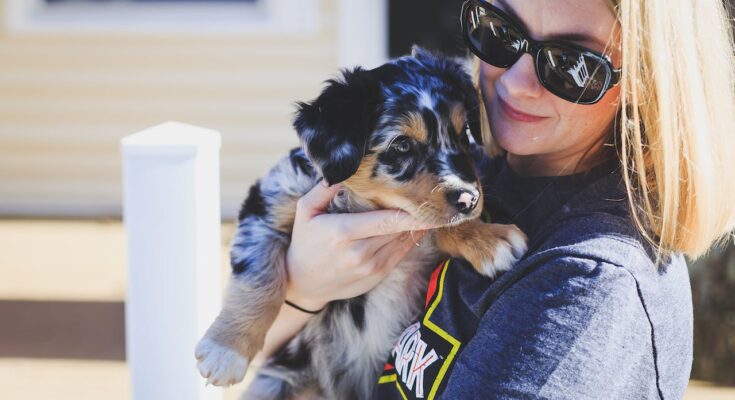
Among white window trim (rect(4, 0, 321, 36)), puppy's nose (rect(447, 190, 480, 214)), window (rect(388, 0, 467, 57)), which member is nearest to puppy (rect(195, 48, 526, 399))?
puppy's nose (rect(447, 190, 480, 214))

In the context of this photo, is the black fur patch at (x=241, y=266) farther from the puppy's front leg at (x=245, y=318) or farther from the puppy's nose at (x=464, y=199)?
the puppy's nose at (x=464, y=199)

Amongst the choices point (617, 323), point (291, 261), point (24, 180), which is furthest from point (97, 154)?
point (617, 323)

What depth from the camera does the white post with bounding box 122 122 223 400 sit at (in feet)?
6.37

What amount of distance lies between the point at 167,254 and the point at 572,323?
100cm

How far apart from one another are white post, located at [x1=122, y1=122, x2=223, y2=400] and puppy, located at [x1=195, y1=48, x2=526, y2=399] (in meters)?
0.15

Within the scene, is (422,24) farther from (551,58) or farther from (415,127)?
(551,58)

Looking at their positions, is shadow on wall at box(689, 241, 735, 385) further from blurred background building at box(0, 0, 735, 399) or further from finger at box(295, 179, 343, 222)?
blurred background building at box(0, 0, 735, 399)

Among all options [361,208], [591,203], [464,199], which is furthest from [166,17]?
[591,203]

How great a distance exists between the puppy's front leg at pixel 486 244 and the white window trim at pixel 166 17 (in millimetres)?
5366

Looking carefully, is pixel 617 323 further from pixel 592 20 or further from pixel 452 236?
pixel 452 236

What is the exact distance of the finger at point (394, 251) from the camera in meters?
2.21

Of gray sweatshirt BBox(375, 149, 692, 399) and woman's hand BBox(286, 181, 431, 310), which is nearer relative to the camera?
gray sweatshirt BBox(375, 149, 692, 399)

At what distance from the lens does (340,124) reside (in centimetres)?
210

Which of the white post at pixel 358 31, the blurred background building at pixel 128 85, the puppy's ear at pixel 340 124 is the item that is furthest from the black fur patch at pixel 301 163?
the white post at pixel 358 31
